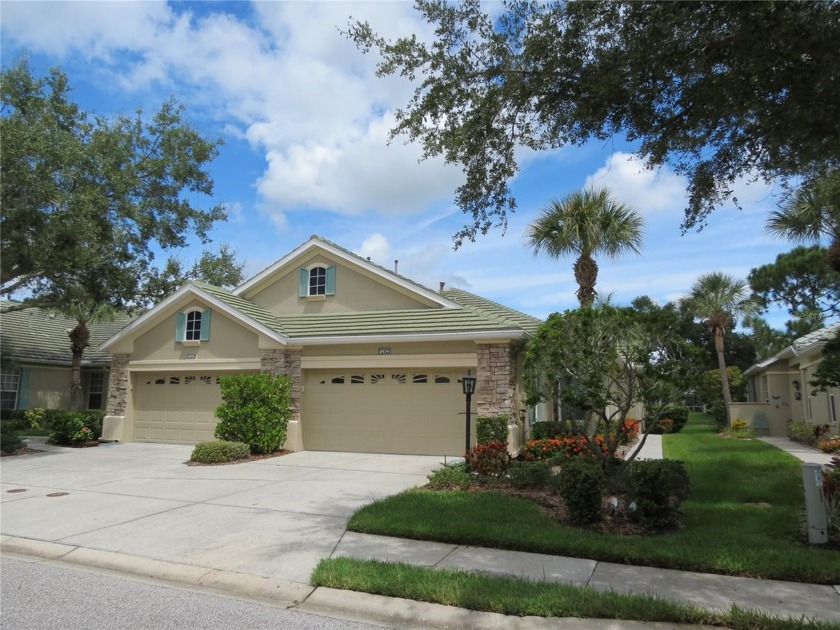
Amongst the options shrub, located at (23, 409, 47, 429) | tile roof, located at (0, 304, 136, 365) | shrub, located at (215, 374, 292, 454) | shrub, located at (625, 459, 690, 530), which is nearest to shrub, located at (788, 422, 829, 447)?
shrub, located at (625, 459, 690, 530)

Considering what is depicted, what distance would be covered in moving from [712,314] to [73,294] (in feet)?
86.4

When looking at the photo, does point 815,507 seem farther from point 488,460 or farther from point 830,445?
point 830,445

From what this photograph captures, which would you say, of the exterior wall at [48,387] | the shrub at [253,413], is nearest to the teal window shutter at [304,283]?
the shrub at [253,413]

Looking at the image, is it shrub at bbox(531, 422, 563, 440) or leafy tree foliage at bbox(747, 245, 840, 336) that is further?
leafy tree foliage at bbox(747, 245, 840, 336)

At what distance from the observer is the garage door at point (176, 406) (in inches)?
704

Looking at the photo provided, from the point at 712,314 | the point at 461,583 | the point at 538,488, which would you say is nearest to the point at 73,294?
the point at 538,488

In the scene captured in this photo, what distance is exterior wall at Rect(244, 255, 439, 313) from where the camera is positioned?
691 inches

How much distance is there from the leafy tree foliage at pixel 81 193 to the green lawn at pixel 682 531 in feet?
38.5

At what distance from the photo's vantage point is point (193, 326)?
1812 centimetres

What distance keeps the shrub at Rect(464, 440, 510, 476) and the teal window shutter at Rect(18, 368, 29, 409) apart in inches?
865

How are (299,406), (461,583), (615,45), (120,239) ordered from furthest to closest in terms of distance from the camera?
(120,239), (299,406), (615,45), (461,583)

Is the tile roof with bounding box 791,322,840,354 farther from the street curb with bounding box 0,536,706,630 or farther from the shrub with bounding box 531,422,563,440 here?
the street curb with bounding box 0,536,706,630

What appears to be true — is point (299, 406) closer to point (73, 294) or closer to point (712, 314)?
point (73, 294)

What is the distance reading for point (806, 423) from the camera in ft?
66.7
